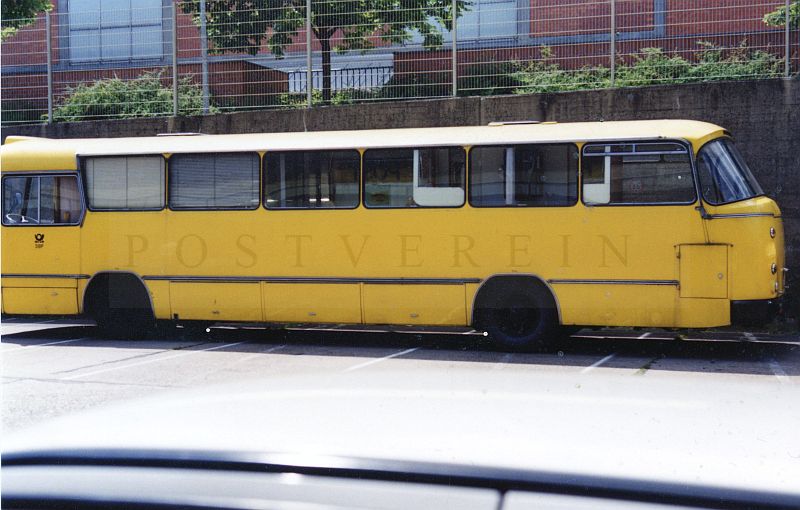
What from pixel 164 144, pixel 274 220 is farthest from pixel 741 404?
pixel 164 144

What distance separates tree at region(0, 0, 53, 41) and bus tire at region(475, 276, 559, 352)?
10839 millimetres

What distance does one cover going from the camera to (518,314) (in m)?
11.9

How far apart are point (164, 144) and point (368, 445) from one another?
40.2 ft

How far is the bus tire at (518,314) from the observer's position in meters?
11.7

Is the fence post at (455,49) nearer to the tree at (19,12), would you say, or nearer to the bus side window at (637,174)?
the bus side window at (637,174)

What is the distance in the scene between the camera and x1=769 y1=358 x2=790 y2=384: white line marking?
384 inches

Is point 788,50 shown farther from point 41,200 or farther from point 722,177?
point 41,200

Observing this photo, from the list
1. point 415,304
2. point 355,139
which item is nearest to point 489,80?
point 355,139

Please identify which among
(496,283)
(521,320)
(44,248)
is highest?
(44,248)

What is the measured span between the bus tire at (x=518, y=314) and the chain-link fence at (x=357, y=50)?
19.3 ft

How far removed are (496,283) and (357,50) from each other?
7281 millimetres

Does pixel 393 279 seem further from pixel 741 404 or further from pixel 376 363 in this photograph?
pixel 741 404

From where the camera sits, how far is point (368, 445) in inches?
Result: 60.3

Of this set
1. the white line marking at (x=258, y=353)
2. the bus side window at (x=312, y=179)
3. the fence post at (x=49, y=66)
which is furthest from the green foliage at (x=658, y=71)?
the fence post at (x=49, y=66)
